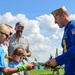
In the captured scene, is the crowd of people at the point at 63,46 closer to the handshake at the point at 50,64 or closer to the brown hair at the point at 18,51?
the handshake at the point at 50,64

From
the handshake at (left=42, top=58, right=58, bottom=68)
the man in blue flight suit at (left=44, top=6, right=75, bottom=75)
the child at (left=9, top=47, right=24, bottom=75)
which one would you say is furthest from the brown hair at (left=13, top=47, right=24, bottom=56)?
the handshake at (left=42, top=58, right=58, bottom=68)

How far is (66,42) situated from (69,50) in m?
0.59

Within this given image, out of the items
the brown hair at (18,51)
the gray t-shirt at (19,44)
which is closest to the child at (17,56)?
the brown hair at (18,51)

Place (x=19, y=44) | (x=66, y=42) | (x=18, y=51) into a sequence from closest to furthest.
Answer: (x=66, y=42), (x=18, y=51), (x=19, y=44)

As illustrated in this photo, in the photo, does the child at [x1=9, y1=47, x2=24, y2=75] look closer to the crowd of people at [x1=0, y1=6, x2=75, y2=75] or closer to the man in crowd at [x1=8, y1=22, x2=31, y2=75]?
the man in crowd at [x1=8, y1=22, x2=31, y2=75]

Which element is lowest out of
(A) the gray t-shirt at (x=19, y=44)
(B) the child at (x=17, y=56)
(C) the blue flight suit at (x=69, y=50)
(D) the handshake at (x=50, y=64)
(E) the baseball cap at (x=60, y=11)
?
(D) the handshake at (x=50, y=64)

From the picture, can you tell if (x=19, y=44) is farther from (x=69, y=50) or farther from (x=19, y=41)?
(x=69, y=50)

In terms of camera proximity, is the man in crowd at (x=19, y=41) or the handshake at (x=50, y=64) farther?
the man in crowd at (x=19, y=41)

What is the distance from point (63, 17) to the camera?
6.91 metres

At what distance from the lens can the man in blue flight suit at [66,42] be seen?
627cm

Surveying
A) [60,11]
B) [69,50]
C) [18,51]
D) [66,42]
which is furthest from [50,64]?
[18,51]

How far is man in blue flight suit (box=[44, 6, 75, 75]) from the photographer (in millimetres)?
6270

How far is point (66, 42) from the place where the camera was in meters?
6.88

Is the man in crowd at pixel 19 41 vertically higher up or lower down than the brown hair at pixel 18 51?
higher up
